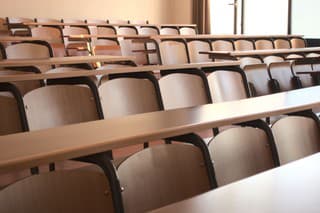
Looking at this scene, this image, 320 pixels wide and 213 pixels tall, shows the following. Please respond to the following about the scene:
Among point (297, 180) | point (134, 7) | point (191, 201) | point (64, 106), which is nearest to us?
point (191, 201)

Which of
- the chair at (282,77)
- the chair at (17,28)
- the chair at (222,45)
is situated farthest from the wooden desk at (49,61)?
the chair at (17,28)

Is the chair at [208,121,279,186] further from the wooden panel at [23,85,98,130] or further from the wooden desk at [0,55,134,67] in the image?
the wooden desk at [0,55,134,67]

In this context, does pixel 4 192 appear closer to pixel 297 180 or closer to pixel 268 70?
pixel 297 180

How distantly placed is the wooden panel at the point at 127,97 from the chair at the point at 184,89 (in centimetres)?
9

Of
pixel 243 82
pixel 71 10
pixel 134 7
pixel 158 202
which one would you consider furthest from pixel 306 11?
pixel 158 202

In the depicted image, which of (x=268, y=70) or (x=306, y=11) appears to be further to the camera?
(x=306, y=11)

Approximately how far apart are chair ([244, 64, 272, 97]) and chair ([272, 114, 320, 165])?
1.54 metres

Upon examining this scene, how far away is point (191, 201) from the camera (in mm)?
1155

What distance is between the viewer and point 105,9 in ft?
28.2

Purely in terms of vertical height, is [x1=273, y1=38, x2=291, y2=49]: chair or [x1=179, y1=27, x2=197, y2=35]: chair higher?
[x1=179, y1=27, x2=197, y2=35]: chair

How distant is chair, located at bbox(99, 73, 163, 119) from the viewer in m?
2.62

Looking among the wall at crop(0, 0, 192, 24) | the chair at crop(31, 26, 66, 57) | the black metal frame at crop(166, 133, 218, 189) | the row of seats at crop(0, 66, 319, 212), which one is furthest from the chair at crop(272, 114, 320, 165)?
the wall at crop(0, 0, 192, 24)

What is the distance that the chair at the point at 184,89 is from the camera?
9.41ft

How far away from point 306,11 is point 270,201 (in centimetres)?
700
